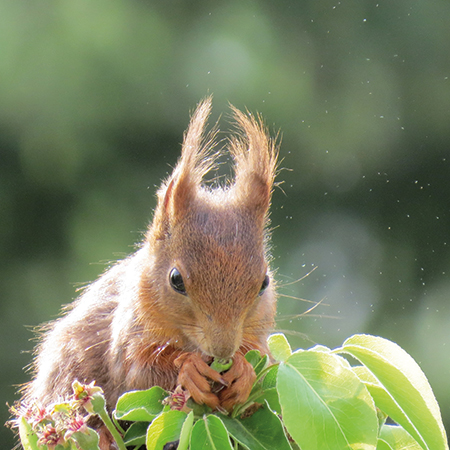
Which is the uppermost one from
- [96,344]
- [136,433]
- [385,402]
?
[385,402]

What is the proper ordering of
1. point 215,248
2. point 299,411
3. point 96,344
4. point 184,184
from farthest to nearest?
point 96,344
point 184,184
point 215,248
point 299,411

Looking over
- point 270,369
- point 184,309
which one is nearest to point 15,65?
point 184,309

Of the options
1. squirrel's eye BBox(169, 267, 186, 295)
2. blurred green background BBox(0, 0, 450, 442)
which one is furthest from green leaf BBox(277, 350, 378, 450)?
blurred green background BBox(0, 0, 450, 442)

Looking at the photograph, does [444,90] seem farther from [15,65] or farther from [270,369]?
[270,369]

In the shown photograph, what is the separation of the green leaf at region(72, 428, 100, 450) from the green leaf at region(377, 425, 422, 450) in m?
0.33

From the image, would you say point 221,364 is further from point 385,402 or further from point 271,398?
point 385,402

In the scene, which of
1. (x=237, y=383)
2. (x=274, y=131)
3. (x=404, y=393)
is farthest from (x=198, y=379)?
(x=274, y=131)

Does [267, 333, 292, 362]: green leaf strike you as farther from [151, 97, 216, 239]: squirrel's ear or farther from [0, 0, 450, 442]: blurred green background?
[0, 0, 450, 442]: blurred green background

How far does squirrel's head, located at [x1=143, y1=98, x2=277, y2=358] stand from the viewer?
968mm

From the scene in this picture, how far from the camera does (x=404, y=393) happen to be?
0.66 metres

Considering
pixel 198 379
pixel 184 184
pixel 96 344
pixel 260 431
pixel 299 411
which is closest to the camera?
pixel 299 411

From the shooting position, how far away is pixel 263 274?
1.05m

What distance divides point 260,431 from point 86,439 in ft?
0.61

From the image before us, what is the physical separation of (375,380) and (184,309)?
1.23ft
